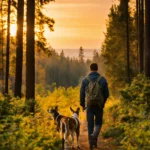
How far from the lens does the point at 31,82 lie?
44.1 ft

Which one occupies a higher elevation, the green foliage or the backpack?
the green foliage

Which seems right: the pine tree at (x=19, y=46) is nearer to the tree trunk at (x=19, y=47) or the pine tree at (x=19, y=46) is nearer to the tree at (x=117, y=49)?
the tree trunk at (x=19, y=47)

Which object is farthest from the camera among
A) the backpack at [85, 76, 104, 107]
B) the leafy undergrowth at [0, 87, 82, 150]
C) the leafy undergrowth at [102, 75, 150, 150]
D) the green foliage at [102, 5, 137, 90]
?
the green foliage at [102, 5, 137, 90]

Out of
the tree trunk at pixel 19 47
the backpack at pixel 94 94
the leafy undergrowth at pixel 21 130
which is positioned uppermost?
the tree trunk at pixel 19 47

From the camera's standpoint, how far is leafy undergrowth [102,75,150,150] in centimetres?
732

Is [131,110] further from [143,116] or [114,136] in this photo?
[143,116]

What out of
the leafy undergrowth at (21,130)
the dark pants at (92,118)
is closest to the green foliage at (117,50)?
the leafy undergrowth at (21,130)

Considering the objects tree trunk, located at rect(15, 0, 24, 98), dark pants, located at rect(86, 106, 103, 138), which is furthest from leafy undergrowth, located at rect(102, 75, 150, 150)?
tree trunk, located at rect(15, 0, 24, 98)

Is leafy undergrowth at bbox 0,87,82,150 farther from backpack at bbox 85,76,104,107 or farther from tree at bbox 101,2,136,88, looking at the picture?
tree at bbox 101,2,136,88

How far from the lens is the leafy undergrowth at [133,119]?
732 cm

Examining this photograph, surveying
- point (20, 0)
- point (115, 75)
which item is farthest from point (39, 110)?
point (115, 75)

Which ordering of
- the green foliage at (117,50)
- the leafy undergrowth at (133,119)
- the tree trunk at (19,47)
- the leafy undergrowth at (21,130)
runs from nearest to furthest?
1. the leafy undergrowth at (21,130)
2. the leafy undergrowth at (133,119)
3. the tree trunk at (19,47)
4. the green foliage at (117,50)

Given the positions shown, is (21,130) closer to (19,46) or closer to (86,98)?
(86,98)

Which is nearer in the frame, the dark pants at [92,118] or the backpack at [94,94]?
the backpack at [94,94]
